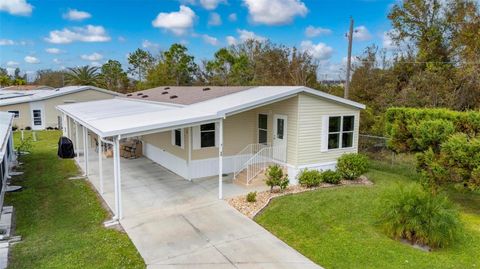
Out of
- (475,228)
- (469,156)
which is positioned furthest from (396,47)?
(475,228)

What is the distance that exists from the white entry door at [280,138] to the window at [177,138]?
3577 millimetres

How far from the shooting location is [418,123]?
12141 millimetres

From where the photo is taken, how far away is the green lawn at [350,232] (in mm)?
7215

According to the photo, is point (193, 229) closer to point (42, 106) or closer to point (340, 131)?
point (340, 131)

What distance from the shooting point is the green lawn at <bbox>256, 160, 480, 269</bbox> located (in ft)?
23.7

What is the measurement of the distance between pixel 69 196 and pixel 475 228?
12.1m

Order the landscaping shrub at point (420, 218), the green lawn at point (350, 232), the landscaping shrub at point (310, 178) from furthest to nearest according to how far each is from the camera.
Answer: the landscaping shrub at point (310, 178) < the landscaping shrub at point (420, 218) < the green lawn at point (350, 232)

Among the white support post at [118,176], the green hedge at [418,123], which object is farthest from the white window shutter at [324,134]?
the white support post at [118,176]

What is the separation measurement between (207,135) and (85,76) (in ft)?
124

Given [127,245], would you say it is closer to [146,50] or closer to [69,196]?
[69,196]

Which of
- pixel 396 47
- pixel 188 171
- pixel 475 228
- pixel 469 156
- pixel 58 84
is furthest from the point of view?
pixel 58 84

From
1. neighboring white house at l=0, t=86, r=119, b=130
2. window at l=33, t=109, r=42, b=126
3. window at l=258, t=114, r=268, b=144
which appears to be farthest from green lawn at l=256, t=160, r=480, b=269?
window at l=33, t=109, r=42, b=126

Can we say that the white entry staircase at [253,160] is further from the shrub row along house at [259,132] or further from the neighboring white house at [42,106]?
the neighboring white house at [42,106]

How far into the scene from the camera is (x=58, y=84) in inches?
2899
